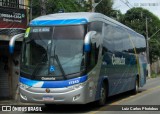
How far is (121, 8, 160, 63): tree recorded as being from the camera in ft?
213

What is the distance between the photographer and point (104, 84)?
15.3 metres

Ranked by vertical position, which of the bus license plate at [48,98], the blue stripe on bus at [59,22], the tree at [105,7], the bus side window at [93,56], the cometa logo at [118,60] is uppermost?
the tree at [105,7]

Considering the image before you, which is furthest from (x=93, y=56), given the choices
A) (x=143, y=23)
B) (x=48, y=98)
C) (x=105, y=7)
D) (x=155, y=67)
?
(x=155, y=67)

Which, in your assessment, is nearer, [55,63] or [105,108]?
[55,63]

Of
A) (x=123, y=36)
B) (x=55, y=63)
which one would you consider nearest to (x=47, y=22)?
(x=55, y=63)

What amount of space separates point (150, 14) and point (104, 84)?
62862mm

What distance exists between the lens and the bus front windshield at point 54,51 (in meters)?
12.8

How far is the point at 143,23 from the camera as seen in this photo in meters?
66.7

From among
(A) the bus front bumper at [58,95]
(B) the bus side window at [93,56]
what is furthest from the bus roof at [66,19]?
(A) the bus front bumper at [58,95]

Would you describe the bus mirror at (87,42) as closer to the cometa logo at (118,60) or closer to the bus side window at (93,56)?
the bus side window at (93,56)

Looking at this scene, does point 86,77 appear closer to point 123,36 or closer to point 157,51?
point 123,36

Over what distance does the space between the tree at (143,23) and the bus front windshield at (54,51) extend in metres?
52.3

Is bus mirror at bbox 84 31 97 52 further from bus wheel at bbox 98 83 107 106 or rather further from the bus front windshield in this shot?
bus wheel at bbox 98 83 107 106

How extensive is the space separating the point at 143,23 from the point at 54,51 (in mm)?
55133
